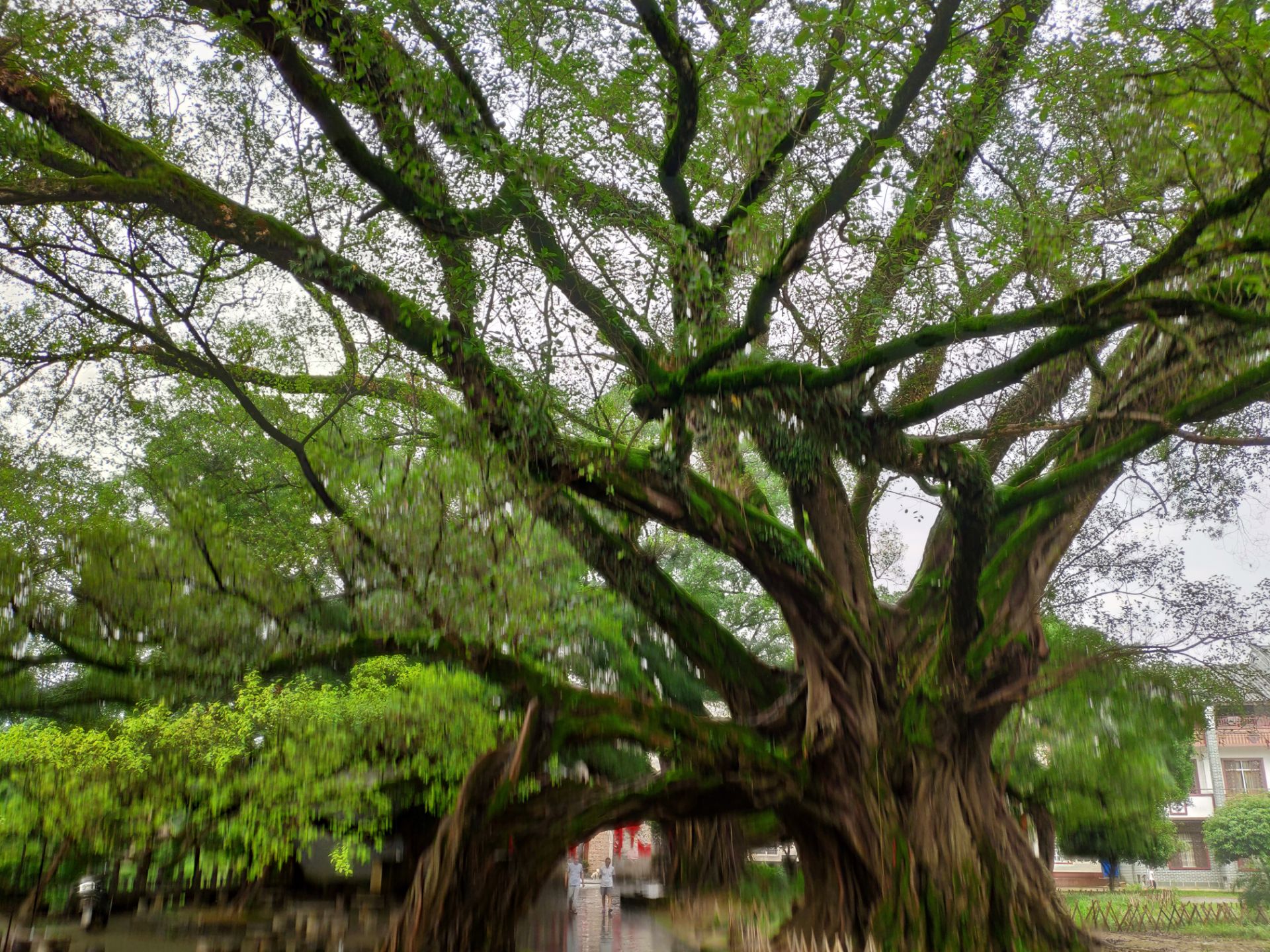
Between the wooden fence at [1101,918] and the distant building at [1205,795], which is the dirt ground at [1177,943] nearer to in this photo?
the wooden fence at [1101,918]

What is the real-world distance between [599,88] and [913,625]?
222 inches

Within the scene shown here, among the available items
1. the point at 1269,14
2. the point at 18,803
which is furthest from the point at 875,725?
the point at 18,803

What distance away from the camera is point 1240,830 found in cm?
1872

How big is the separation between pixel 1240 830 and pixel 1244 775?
7.39m

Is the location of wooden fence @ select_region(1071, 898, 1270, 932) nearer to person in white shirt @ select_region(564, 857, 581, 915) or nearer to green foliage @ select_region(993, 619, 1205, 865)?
green foliage @ select_region(993, 619, 1205, 865)

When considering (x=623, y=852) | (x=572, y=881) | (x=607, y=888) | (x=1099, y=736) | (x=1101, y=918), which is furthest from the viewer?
(x=623, y=852)

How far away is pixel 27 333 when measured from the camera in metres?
7.73

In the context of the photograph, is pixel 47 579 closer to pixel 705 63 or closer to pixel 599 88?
pixel 599 88

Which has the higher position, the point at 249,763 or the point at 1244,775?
the point at 249,763

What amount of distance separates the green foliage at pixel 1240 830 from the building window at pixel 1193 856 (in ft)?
16.2

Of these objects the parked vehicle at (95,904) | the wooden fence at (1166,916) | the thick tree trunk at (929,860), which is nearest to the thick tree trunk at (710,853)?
the thick tree trunk at (929,860)

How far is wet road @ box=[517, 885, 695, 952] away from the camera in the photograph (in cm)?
1012

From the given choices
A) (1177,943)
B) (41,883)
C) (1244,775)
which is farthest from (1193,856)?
(41,883)

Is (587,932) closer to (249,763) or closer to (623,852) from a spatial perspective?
(249,763)
